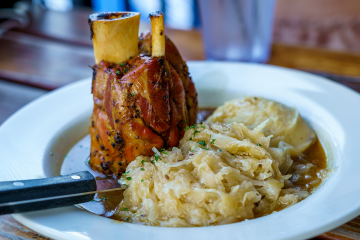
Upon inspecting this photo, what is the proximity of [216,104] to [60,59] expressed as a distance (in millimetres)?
2442

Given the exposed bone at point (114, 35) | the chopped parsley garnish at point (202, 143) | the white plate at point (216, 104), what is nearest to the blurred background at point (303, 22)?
the white plate at point (216, 104)

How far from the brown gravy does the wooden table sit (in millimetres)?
1322

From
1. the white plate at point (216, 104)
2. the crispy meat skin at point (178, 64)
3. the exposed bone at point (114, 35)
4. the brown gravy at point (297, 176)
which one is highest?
the exposed bone at point (114, 35)

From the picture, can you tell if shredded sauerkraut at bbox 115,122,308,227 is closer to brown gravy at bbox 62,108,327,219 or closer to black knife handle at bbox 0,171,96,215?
brown gravy at bbox 62,108,327,219

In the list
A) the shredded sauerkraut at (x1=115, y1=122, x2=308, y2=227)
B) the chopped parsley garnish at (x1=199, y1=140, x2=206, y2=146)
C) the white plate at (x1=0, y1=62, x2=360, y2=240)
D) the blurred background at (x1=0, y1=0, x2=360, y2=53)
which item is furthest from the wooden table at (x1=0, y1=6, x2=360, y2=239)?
the chopped parsley garnish at (x1=199, y1=140, x2=206, y2=146)

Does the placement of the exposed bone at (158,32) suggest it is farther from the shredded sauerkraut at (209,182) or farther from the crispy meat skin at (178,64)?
the shredded sauerkraut at (209,182)

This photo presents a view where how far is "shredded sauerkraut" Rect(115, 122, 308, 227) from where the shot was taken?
188 cm

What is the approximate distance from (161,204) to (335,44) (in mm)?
5164

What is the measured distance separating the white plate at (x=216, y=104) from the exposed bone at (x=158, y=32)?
1.10 metres

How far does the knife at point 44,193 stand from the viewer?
1609 mm

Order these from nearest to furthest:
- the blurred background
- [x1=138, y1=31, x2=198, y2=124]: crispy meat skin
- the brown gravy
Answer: the brown gravy, [x1=138, y1=31, x2=198, y2=124]: crispy meat skin, the blurred background

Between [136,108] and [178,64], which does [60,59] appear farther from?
[136,108]

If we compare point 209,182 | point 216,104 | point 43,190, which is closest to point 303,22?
point 216,104

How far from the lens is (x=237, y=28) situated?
404cm
